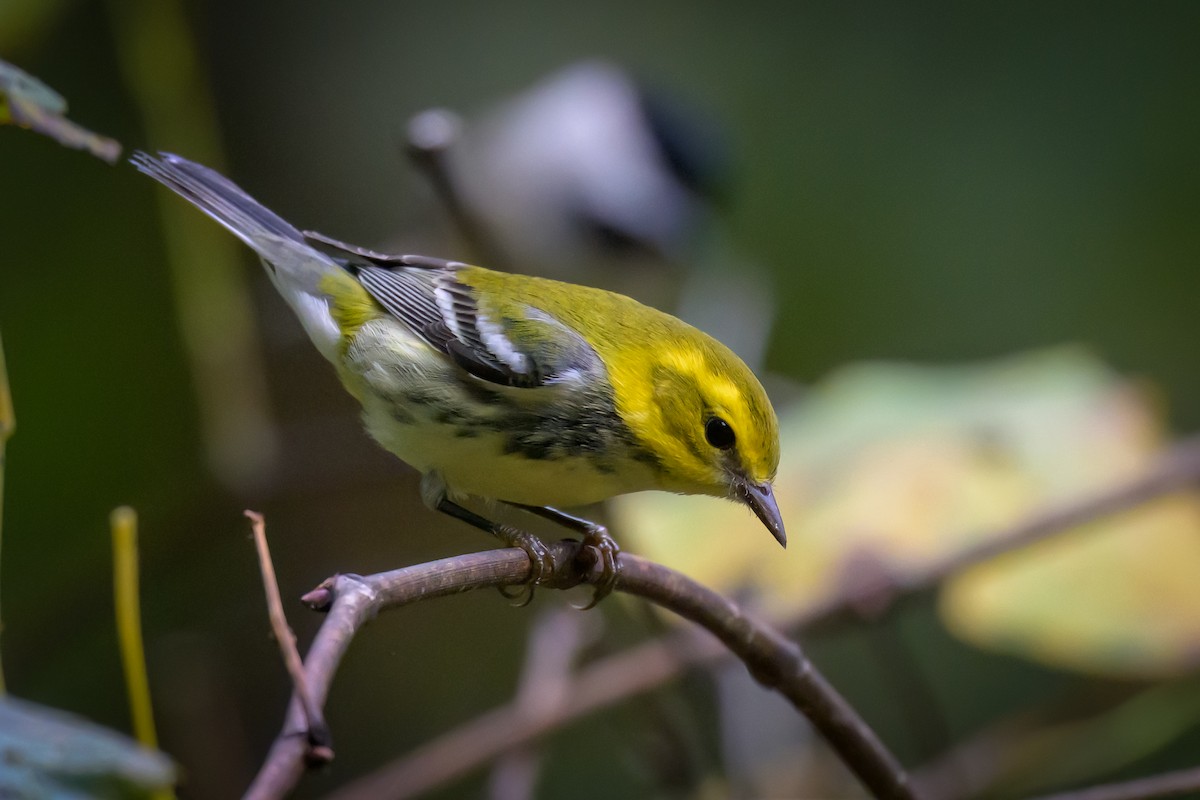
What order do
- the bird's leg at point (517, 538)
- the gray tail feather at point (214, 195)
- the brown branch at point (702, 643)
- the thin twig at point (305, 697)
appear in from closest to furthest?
the thin twig at point (305, 697) < the bird's leg at point (517, 538) < the gray tail feather at point (214, 195) < the brown branch at point (702, 643)

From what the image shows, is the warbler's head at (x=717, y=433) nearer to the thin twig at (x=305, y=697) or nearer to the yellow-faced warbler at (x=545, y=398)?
the yellow-faced warbler at (x=545, y=398)

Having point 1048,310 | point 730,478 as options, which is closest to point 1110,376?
point 730,478

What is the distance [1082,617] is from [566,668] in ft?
3.12

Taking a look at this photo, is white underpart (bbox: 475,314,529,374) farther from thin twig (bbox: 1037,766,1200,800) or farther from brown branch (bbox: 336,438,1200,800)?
thin twig (bbox: 1037,766,1200,800)

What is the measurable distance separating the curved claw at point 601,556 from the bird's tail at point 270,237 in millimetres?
630

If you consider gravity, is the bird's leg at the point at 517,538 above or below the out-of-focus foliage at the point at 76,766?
above

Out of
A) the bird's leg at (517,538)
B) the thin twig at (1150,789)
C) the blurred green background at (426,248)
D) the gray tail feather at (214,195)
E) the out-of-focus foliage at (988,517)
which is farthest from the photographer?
the blurred green background at (426,248)

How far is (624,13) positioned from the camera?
4734 mm

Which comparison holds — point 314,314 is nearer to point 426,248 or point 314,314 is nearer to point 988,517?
point 988,517

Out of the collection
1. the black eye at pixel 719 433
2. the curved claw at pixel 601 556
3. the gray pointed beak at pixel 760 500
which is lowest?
the curved claw at pixel 601 556

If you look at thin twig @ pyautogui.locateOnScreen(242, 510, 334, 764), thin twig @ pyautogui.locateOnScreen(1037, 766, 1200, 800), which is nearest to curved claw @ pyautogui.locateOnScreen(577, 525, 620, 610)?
thin twig @ pyautogui.locateOnScreen(1037, 766, 1200, 800)

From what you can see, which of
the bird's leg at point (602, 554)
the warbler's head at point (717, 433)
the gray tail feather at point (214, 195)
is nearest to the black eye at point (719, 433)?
the warbler's head at point (717, 433)

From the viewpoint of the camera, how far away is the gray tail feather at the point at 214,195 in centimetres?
179

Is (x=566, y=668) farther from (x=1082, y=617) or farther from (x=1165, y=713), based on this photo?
(x=1165, y=713)
